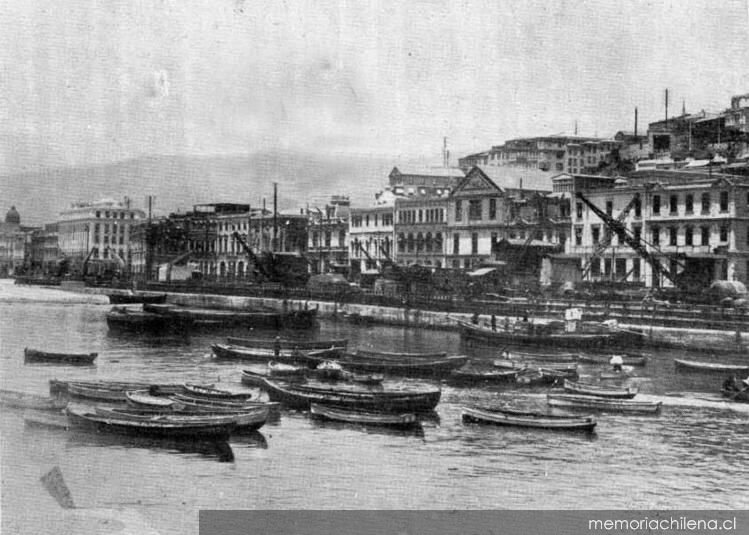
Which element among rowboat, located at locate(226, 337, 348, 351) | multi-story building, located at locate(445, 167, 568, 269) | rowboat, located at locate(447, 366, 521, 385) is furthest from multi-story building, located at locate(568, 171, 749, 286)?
rowboat, located at locate(447, 366, 521, 385)

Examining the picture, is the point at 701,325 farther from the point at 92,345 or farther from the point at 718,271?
the point at 92,345

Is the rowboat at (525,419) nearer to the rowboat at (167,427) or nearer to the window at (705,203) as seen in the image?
the rowboat at (167,427)

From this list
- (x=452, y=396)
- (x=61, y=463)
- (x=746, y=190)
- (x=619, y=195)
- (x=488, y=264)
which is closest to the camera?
(x=61, y=463)

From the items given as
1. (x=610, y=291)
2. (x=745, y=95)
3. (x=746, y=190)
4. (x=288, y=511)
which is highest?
(x=745, y=95)

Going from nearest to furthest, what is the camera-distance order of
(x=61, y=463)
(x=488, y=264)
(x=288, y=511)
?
(x=288, y=511), (x=61, y=463), (x=488, y=264)

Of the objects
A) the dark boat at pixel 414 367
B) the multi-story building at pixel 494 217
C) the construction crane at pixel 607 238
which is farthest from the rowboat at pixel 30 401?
the multi-story building at pixel 494 217

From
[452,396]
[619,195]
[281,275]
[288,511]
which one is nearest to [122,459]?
[288,511]

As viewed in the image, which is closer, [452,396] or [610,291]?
[452,396]
